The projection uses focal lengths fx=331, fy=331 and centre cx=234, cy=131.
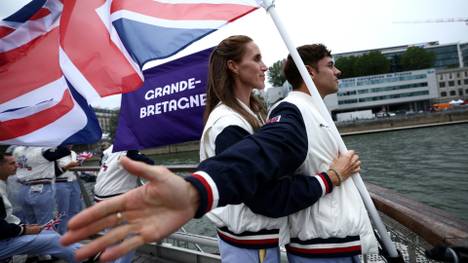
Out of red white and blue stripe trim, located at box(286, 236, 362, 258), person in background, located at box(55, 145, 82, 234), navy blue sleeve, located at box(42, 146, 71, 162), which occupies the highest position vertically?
navy blue sleeve, located at box(42, 146, 71, 162)

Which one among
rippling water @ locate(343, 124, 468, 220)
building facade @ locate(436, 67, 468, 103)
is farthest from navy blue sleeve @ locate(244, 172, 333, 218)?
building facade @ locate(436, 67, 468, 103)

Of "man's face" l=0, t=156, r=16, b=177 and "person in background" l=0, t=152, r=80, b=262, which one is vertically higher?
"man's face" l=0, t=156, r=16, b=177

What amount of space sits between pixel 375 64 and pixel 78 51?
92.4 m

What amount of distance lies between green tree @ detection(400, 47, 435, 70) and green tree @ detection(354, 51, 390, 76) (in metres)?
7.72

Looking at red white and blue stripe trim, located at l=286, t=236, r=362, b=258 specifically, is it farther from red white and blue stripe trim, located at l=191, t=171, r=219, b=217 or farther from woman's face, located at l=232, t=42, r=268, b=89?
woman's face, located at l=232, t=42, r=268, b=89

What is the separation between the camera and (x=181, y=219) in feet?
3.17

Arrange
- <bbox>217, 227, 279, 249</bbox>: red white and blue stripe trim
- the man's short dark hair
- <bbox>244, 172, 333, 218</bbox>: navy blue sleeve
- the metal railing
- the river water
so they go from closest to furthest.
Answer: the metal railing, <bbox>244, 172, 333, 218</bbox>: navy blue sleeve, <bbox>217, 227, 279, 249</bbox>: red white and blue stripe trim, the man's short dark hair, the river water

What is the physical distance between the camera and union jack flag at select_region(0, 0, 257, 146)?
245 centimetres

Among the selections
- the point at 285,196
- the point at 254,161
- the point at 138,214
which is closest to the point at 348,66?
the point at 285,196

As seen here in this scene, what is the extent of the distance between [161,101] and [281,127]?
200 cm

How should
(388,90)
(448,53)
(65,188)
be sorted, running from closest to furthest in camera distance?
(65,188), (388,90), (448,53)

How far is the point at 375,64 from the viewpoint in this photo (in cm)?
8556

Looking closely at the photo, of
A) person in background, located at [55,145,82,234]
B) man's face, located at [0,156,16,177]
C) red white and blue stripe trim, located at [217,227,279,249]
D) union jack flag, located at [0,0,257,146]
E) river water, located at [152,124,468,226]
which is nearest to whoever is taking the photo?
red white and blue stripe trim, located at [217,227,279,249]

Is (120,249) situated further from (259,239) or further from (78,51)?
(78,51)
